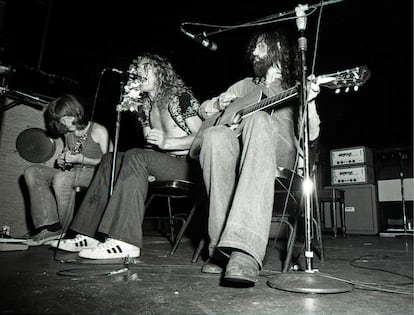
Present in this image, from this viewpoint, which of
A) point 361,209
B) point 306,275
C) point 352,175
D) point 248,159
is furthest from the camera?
point 352,175

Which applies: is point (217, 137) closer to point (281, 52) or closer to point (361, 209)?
point (281, 52)

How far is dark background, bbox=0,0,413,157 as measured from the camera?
173 inches

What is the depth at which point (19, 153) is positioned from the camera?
2980 millimetres

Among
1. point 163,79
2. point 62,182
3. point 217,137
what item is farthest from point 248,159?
point 62,182

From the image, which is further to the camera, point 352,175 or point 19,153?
point 352,175

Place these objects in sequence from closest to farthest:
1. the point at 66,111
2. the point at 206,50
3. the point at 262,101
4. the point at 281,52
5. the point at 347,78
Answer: the point at 347,78
the point at 262,101
the point at 281,52
the point at 66,111
the point at 206,50

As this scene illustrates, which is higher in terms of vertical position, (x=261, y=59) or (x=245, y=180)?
(x=261, y=59)

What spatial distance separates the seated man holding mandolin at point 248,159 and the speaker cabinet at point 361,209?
365 cm

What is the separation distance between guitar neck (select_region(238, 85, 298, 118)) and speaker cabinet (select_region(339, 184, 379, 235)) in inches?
154

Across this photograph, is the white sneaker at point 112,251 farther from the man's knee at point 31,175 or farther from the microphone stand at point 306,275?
the man's knee at point 31,175

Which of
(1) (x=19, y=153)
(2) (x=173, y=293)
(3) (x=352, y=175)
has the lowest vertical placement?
(2) (x=173, y=293)

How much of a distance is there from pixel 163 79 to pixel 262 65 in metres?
0.72

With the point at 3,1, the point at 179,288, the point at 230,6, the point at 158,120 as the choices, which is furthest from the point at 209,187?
the point at 3,1

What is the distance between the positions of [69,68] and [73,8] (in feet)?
3.49
